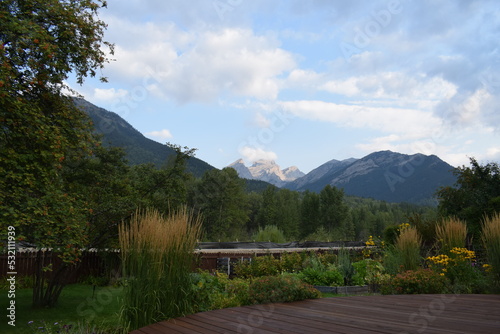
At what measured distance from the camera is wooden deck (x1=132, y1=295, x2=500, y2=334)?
9.12 feet

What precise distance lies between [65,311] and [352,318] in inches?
247

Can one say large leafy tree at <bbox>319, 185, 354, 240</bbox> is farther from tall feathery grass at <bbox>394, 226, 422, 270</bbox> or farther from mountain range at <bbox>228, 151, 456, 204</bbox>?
mountain range at <bbox>228, 151, 456, 204</bbox>

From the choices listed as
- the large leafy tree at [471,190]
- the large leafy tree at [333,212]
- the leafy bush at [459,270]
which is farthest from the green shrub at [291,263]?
the large leafy tree at [333,212]

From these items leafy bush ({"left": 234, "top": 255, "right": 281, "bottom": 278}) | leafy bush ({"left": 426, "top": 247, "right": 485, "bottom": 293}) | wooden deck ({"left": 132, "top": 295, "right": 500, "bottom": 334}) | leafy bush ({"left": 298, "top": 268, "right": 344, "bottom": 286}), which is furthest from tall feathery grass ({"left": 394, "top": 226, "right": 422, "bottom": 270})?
leafy bush ({"left": 234, "top": 255, "right": 281, "bottom": 278})

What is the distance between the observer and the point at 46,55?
246 inches

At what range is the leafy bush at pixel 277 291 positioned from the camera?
13.4 feet

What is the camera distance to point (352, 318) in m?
3.18

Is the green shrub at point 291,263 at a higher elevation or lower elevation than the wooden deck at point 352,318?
lower

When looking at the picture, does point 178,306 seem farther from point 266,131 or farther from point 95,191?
point 266,131

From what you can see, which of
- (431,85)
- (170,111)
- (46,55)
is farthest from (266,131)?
(46,55)

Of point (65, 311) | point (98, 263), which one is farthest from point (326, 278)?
point (98, 263)

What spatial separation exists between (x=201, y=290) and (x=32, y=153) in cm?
449

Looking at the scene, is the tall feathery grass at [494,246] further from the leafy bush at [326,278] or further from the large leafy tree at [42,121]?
the large leafy tree at [42,121]

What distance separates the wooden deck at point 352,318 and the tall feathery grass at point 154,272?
20 cm
